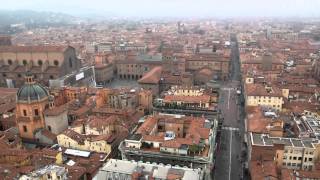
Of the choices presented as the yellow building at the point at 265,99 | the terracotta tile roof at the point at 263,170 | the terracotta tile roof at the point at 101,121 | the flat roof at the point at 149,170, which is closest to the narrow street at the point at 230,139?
the terracotta tile roof at the point at 263,170

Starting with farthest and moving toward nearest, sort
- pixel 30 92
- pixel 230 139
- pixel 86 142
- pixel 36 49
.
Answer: pixel 36 49 < pixel 230 139 < pixel 30 92 < pixel 86 142

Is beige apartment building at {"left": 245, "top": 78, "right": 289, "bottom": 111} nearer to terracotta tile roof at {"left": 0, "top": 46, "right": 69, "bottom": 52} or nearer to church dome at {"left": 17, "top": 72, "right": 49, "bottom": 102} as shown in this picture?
church dome at {"left": 17, "top": 72, "right": 49, "bottom": 102}

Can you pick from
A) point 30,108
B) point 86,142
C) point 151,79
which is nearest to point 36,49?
point 151,79

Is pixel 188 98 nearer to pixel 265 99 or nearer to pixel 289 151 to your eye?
pixel 265 99

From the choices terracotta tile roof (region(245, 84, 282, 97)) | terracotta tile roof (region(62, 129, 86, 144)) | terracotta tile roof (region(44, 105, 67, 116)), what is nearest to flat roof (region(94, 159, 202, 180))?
terracotta tile roof (region(62, 129, 86, 144))

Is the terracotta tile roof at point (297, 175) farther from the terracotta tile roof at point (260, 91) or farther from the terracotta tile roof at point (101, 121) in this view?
the terracotta tile roof at point (101, 121)

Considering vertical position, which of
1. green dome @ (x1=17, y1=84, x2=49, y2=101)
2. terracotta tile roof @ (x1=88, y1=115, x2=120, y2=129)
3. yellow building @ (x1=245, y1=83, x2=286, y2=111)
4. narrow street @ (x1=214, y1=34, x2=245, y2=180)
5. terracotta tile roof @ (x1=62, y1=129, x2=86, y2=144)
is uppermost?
green dome @ (x1=17, y1=84, x2=49, y2=101)

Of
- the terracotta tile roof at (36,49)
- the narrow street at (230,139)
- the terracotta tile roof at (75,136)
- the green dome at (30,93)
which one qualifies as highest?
the terracotta tile roof at (36,49)

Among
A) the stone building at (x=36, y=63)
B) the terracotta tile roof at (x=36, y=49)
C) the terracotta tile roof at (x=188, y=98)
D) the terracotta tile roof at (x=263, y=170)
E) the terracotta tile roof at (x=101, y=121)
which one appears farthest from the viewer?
the terracotta tile roof at (x=36, y=49)
